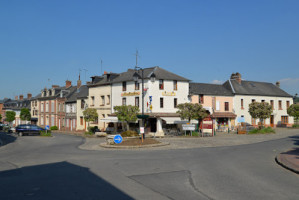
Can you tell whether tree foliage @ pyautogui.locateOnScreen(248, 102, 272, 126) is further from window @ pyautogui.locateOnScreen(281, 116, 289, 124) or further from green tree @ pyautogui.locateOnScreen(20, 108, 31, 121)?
green tree @ pyautogui.locateOnScreen(20, 108, 31, 121)

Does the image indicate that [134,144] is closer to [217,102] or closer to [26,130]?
[26,130]

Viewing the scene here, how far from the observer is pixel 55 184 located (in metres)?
8.54

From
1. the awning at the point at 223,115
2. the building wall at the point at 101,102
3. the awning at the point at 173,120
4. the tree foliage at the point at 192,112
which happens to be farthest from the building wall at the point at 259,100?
the building wall at the point at 101,102

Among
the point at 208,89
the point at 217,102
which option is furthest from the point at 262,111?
the point at 208,89

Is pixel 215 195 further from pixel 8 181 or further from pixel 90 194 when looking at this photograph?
pixel 8 181

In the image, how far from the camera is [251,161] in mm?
13375

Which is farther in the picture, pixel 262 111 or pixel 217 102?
pixel 217 102

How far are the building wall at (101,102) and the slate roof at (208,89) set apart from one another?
452 inches

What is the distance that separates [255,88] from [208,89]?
9.89 meters

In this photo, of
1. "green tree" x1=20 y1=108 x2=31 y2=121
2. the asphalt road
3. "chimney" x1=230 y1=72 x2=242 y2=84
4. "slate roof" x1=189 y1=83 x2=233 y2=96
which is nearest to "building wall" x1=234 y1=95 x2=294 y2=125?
"slate roof" x1=189 y1=83 x2=233 y2=96

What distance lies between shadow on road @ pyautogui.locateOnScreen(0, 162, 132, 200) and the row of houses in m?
15.6

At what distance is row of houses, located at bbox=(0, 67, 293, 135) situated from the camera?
109 feet

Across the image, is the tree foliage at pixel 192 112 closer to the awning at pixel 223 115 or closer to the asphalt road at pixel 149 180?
the awning at pixel 223 115

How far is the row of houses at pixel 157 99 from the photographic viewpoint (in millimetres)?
33125
